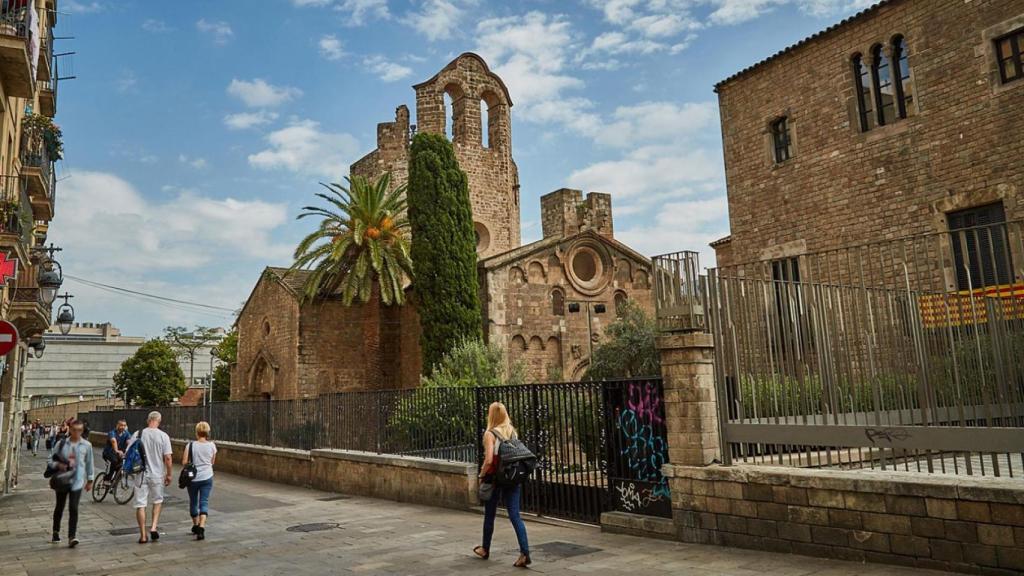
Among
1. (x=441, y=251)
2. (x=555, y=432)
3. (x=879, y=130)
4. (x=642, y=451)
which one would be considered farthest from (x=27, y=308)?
(x=879, y=130)

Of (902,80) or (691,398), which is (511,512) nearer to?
(691,398)

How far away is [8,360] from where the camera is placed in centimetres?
1532

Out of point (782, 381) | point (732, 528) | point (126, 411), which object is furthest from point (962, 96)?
point (126, 411)

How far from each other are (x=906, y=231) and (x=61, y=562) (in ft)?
56.0

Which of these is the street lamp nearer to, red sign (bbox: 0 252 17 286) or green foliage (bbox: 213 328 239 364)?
red sign (bbox: 0 252 17 286)

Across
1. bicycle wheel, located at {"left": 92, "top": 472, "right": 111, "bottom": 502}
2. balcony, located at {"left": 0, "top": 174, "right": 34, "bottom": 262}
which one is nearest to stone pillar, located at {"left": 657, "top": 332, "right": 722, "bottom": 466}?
balcony, located at {"left": 0, "top": 174, "right": 34, "bottom": 262}

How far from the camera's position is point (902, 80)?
54.0 feet

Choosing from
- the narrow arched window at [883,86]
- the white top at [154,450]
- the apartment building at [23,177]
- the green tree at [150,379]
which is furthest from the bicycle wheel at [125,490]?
the green tree at [150,379]

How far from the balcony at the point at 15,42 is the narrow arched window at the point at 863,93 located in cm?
1729

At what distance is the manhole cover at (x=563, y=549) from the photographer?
7277 millimetres

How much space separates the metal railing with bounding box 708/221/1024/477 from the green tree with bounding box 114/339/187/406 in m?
46.3

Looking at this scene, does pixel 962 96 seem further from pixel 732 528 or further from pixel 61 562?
pixel 61 562

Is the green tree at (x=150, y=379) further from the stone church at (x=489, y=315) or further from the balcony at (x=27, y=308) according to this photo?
A: the balcony at (x=27, y=308)

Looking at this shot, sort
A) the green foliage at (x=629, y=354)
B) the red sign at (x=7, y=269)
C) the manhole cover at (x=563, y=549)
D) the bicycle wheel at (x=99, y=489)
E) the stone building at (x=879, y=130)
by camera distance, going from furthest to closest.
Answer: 1. the green foliage at (x=629, y=354)
2. the stone building at (x=879, y=130)
3. the bicycle wheel at (x=99, y=489)
4. the red sign at (x=7, y=269)
5. the manhole cover at (x=563, y=549)
